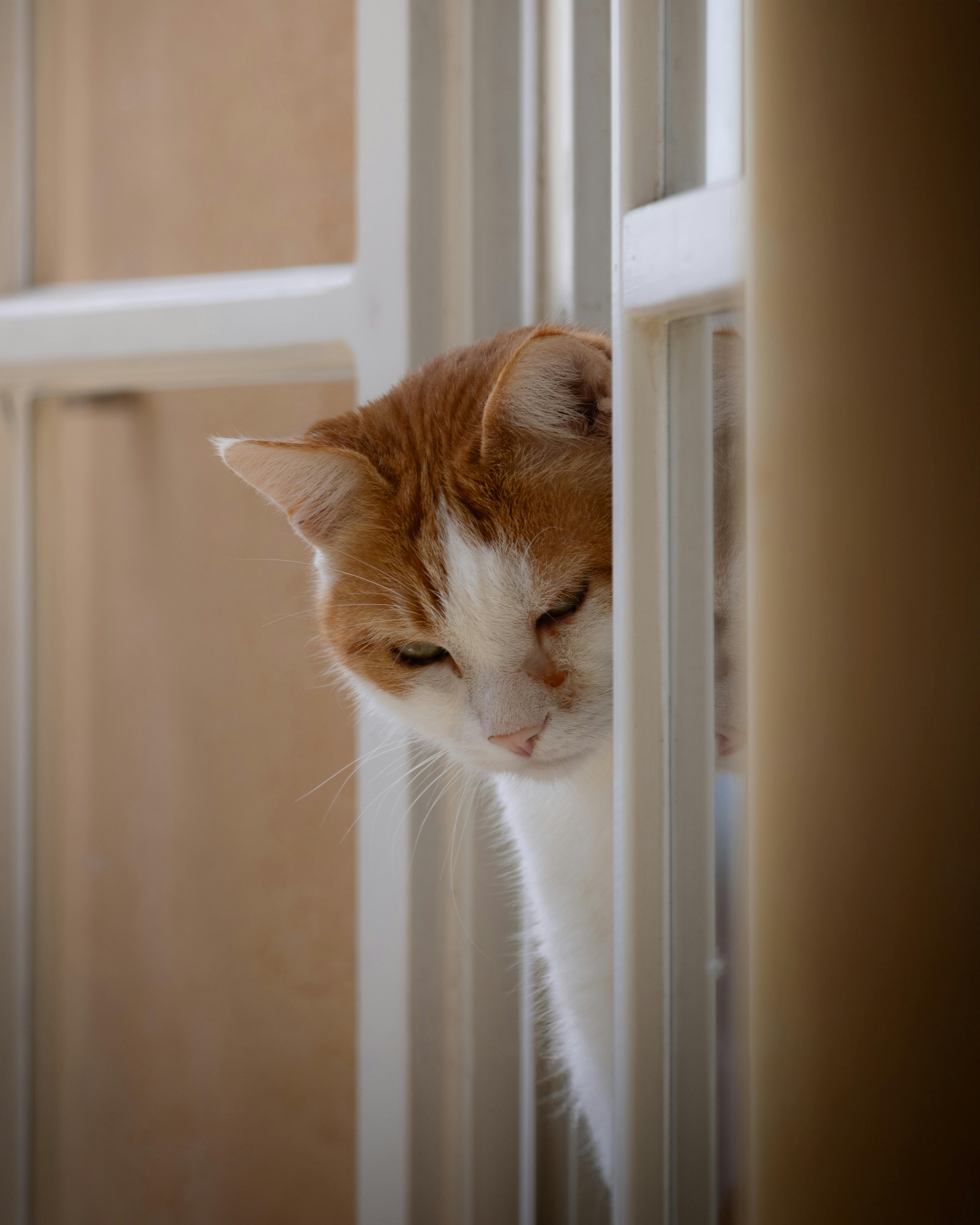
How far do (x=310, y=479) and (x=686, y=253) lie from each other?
1.20 ft

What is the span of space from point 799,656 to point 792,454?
0.07 metres

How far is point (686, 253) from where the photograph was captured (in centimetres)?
43

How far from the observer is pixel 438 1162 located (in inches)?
40.3

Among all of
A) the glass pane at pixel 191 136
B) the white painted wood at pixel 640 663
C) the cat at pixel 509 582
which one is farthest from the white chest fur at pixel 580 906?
the glass pane at pixel 191 136

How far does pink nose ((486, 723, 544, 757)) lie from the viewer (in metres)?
0.67

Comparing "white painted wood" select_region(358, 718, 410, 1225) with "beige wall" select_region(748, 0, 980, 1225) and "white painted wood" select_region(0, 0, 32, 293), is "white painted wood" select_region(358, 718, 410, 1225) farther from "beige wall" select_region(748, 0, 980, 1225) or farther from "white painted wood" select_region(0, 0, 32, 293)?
"white painted wood" select_region(0, 0, 32, 293)

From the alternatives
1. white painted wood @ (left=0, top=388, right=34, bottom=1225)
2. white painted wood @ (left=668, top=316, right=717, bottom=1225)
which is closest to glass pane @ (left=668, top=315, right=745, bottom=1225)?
white painted wood @ (left=668, top=316, right=717, bottom=1225)

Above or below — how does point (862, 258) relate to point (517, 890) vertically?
above

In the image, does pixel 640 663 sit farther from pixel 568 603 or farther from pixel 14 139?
pixel 14 139

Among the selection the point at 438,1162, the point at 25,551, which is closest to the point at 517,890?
the point at 438,1162

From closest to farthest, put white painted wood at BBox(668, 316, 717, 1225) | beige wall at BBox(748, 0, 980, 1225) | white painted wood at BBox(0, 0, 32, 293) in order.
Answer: beige wall at BBox(748, 0, 980, 1225), white painted wood at BBox(668, 316, 717, 1225), white painted wood at BBox(0, 0, 32, 293)

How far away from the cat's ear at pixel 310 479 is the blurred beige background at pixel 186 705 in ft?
1.56

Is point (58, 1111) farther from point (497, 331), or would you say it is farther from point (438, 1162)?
point (497, 331)

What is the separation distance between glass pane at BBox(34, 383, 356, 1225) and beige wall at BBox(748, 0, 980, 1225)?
0.91 metres
